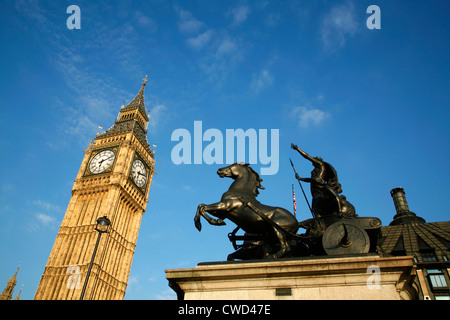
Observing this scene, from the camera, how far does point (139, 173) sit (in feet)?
182

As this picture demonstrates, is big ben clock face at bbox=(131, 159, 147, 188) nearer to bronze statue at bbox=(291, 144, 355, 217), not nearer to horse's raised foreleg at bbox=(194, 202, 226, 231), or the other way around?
bronze statue at bbox=(291, 144, 355, 217)

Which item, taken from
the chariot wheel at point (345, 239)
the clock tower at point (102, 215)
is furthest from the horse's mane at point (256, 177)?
the clock tower at point (102, 215)

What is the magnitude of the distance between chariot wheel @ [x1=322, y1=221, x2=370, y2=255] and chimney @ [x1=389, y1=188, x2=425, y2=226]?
47.9m

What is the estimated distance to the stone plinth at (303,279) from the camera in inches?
188

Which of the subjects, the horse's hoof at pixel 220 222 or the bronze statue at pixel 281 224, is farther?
the horse's hoof at pixel 220 222

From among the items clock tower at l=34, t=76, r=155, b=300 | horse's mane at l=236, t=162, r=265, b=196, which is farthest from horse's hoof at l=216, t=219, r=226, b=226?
clock tower at l=34, t=76, r=155, b=300

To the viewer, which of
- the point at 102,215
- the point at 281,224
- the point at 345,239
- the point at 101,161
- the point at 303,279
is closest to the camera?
the point at 303,279

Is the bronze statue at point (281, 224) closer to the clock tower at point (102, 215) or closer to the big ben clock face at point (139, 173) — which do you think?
the clock tower at point (102, 215)

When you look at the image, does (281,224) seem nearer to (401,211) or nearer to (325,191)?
(325,191)

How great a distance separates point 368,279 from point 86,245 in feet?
156

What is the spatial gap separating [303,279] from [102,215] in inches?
1806

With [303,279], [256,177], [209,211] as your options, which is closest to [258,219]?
[209,211]
